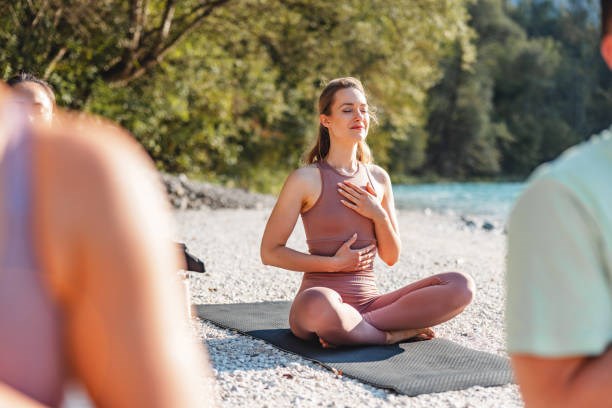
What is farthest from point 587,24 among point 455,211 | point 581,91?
point 455,211

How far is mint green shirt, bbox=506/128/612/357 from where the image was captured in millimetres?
1094

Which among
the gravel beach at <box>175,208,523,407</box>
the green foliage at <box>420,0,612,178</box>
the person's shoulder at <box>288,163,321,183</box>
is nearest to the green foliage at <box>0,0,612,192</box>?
the gravel beach at <box>175,208,523,407</box>

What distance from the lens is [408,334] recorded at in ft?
16.8

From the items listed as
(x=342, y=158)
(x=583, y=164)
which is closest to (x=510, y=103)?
Result: (x=342, y=158)

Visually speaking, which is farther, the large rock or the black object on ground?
the large rock

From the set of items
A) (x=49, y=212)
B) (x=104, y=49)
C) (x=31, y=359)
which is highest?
(x=49, y=212)

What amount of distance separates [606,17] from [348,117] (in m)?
3.95

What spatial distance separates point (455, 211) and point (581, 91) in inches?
1219

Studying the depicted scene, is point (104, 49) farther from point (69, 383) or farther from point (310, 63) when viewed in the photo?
point (69, 383)

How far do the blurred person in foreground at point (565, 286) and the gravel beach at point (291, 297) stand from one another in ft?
9.18

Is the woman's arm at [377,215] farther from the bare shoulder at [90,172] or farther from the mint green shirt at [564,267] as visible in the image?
the bare shoulder at [90,172]

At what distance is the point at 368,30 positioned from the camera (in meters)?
17.8

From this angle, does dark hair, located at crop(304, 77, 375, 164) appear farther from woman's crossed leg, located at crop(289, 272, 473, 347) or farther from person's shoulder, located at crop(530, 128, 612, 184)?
person's shoulder, located at crop(530, 128, 612, 184)

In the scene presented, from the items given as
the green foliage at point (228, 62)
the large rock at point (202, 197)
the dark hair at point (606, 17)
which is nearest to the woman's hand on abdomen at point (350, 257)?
the dark hair at point (606, 17)
